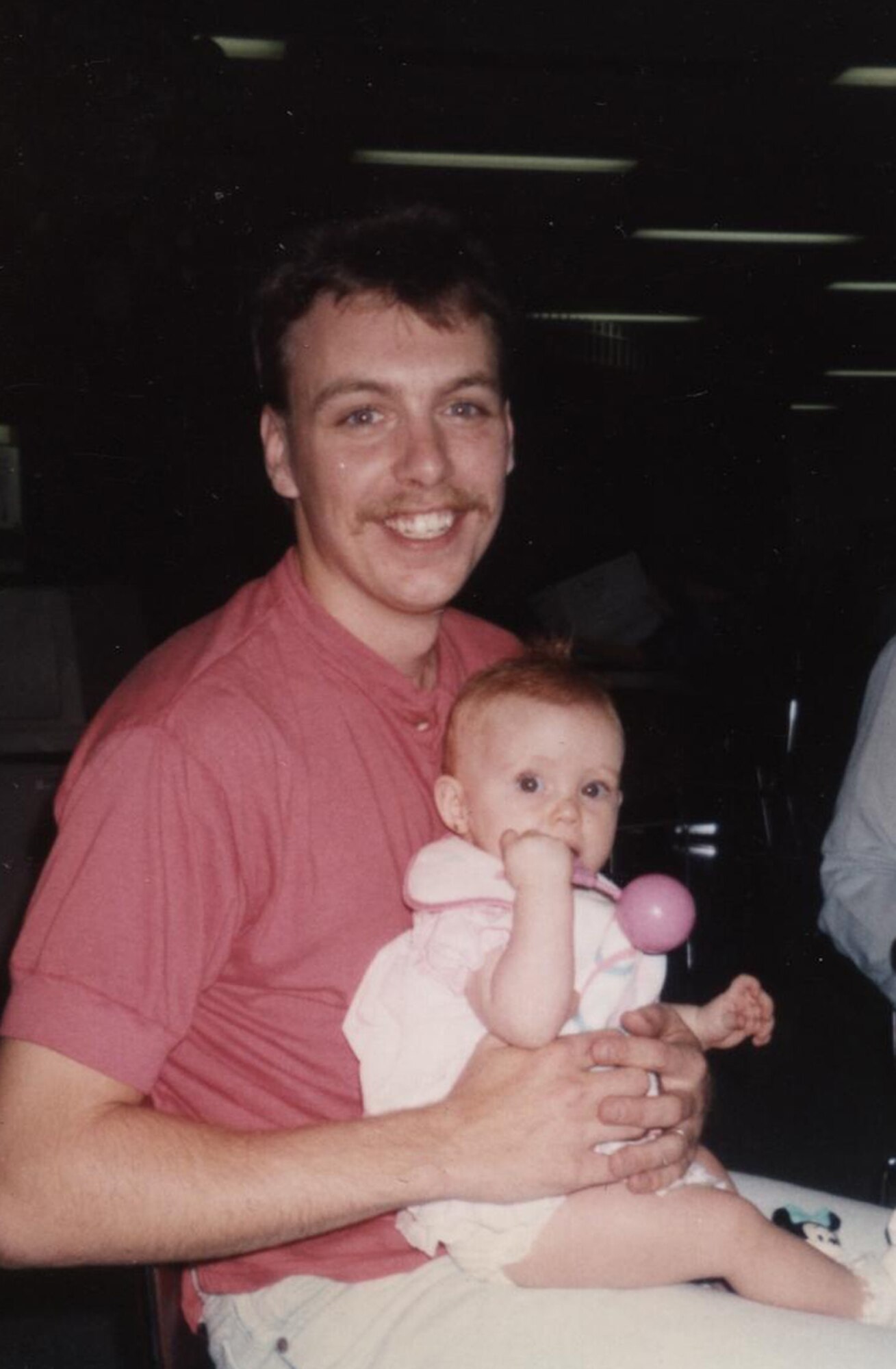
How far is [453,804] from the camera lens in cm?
160

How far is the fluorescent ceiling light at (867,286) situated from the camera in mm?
9109

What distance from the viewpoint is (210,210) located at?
5.84 meters

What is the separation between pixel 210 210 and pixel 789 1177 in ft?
15.3

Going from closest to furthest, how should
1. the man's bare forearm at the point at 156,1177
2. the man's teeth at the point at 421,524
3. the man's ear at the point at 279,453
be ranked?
the man's bare forearm at the point at 156,1177
the man's teeth at the point at 421,524
the man's ear at the point at 279,453

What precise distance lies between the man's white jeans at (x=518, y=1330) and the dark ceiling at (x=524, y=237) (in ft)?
8.17

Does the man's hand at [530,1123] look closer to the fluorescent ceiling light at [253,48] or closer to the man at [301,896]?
the man at [301,896]

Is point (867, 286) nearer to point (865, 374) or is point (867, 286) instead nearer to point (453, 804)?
point (865, 374)

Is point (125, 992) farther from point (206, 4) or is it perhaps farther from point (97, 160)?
point (206, 4)

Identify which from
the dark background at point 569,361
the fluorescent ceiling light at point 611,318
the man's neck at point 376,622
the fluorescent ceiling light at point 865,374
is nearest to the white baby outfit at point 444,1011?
the man's neck at point 376,622

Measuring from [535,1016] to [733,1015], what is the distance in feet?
1.40

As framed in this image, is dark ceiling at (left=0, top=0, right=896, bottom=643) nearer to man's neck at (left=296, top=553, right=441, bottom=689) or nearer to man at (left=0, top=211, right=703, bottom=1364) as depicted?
man at (left=0, top=211, right=703, bottom=1364)

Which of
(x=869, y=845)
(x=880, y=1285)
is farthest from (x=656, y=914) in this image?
(x=869, y=845)

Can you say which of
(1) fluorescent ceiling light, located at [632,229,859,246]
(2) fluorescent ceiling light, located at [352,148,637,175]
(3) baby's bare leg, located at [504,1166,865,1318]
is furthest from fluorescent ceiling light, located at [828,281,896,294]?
(3) baby's bare leg, located at [504,1166,865,1318]

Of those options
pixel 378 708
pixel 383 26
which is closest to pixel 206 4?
pixel 383 26
